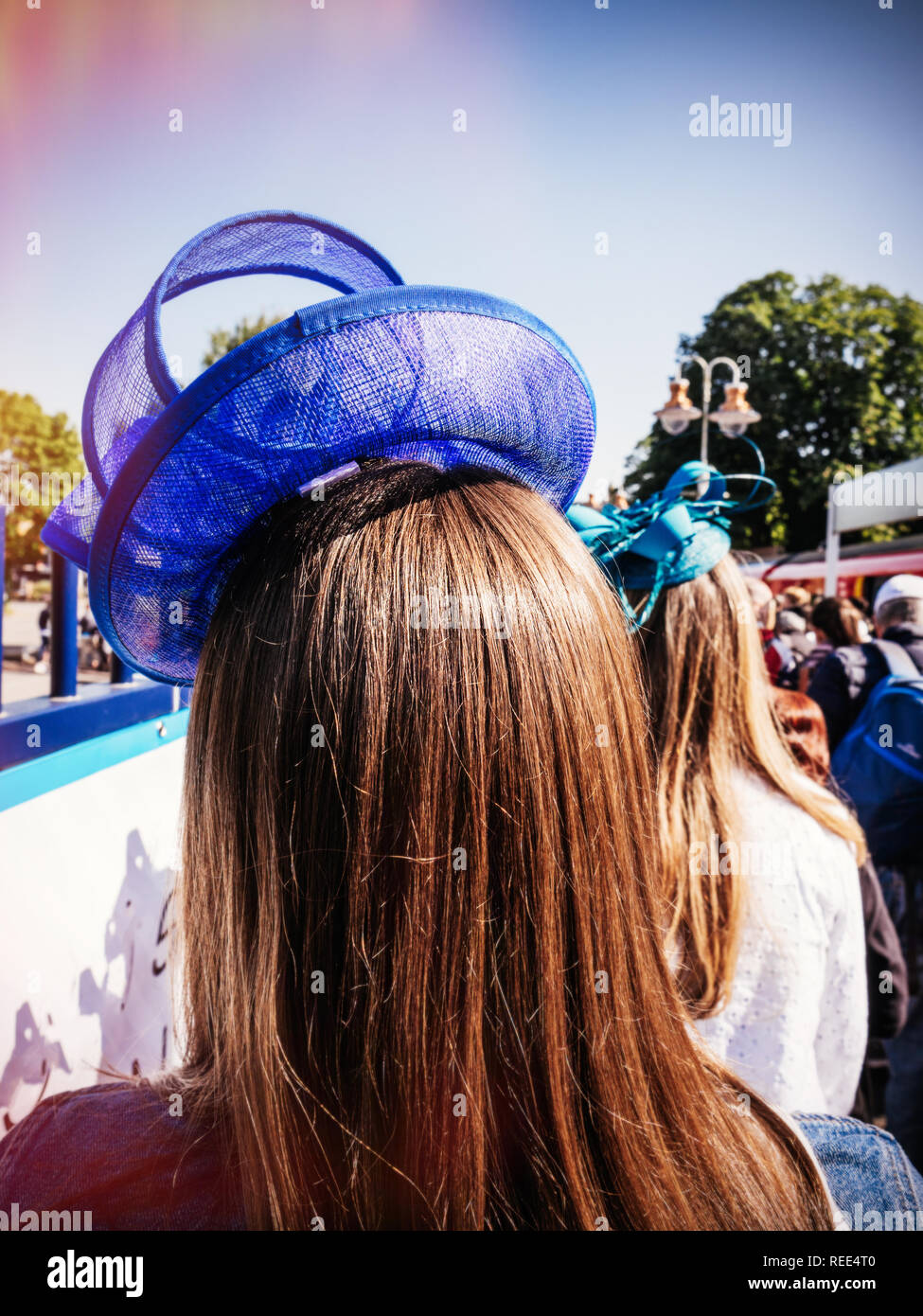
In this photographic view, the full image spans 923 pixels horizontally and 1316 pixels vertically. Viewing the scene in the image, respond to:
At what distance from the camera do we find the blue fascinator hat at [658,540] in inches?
62.0

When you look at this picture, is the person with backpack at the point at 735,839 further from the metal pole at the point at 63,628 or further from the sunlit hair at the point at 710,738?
the metal pole at the point at 63,628

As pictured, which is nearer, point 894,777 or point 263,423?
point 263,423

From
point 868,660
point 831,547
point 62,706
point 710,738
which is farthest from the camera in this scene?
point 831,547

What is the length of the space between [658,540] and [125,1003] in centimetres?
130

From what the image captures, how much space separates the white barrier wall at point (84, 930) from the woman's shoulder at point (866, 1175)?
99 centimetres

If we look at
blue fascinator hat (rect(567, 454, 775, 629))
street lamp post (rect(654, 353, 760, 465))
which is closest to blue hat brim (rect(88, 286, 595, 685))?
blue fascinator hat (rect(567, 454, 775, 629))

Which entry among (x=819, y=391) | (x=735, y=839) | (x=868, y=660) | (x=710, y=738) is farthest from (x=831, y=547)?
(x=819, y=391)

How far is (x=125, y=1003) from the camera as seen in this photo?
142cm

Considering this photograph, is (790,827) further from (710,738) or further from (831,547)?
(831,547)

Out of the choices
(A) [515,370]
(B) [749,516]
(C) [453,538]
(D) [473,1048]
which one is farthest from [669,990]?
(B) [749,516]

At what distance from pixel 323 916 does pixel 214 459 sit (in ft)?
1.29

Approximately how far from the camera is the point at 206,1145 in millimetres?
710

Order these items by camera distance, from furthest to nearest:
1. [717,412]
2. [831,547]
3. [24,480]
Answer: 1. [717,412]
2. [831,547]
3. [24,480]

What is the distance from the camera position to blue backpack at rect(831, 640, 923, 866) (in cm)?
277
